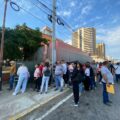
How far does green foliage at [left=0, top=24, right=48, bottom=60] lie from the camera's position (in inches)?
759

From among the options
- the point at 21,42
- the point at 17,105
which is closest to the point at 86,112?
the point at 17,105

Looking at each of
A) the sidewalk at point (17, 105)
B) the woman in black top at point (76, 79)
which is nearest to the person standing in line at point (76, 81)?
the woman in black top at point (76, 79)

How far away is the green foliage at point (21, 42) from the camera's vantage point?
1928 cm

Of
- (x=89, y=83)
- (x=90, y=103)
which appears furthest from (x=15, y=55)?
(x=90, y=103)

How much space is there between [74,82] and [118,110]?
1.94 meters

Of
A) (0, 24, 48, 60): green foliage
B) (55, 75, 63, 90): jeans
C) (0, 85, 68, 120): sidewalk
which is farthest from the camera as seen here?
(0, 24, 48, 60): green foliage

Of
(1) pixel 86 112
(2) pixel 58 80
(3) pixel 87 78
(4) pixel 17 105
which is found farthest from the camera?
(3) pixel 87 78

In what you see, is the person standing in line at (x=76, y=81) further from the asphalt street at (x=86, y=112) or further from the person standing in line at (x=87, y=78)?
the person standing in line at (x=87, y=78)

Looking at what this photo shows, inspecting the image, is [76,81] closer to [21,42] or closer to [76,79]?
[76,79]

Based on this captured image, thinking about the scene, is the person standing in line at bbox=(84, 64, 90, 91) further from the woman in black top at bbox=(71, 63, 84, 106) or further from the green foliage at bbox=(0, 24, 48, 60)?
the green foliage at bbox=(0, 24, 48, 60)

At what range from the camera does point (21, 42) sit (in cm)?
2069

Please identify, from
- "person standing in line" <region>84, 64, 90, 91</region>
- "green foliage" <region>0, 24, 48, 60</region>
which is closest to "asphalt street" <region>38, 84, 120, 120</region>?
"person standing in line" <region>84, 64, 90, 91</region>

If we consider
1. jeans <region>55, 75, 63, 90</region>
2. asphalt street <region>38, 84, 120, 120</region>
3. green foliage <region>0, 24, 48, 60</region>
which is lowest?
asphalt street <region>38, 84, 120, 120</region>

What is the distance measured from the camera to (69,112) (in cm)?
701
